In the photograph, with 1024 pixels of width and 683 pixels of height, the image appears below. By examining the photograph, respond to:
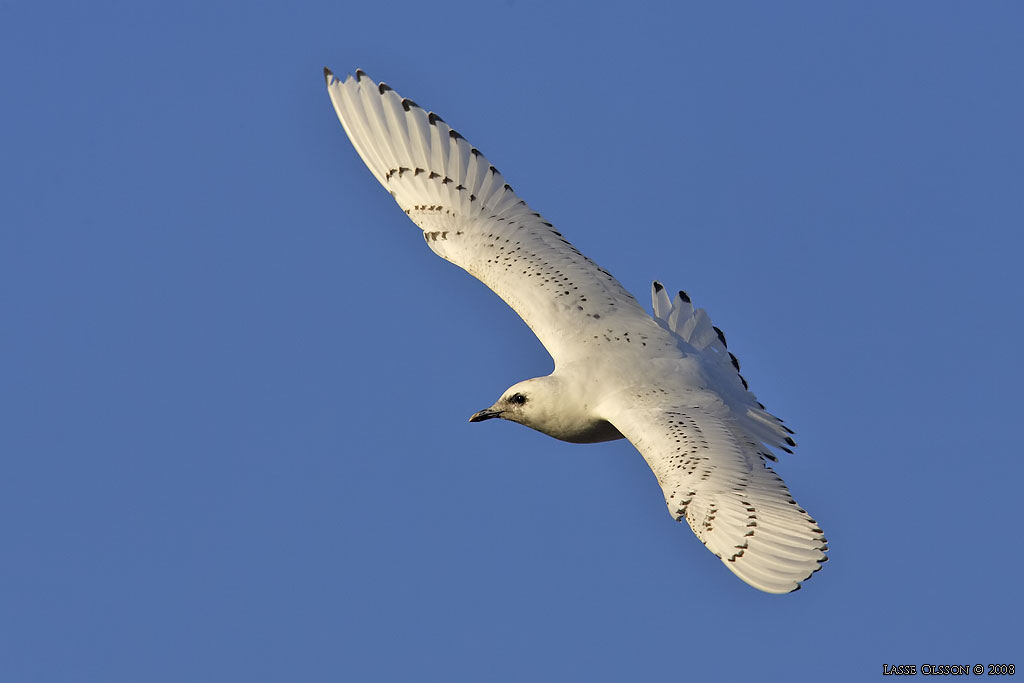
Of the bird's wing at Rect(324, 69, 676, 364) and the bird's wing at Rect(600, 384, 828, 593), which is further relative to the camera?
the bird's wing at Rect(324, 69, 676, 364)

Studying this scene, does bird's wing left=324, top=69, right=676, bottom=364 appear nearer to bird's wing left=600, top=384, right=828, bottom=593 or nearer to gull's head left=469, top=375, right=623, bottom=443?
gull's head left=469, top=375, right=623, bottom=443

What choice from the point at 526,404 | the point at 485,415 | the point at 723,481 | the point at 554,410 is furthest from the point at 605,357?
the point at 723,481

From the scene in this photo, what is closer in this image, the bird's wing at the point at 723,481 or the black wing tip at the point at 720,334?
the bird's wing at the point at 723,481

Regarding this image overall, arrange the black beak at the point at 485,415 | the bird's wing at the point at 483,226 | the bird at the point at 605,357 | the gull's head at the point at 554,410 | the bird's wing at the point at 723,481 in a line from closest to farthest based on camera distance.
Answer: the bird's wing at the point at 723,481
the bird at the point at 605,357
the gull's head at the point at 554,410
the black beak at the point at 485,415
the bird's wing at the point at 483,226

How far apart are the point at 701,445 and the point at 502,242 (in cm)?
409

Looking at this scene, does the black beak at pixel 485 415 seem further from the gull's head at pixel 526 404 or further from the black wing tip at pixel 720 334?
the black wing tip at pixel 720 334

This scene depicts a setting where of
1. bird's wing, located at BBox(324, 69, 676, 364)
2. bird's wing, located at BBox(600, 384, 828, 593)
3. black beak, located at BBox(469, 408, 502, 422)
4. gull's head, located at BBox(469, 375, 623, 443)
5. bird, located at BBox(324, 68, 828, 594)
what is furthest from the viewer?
bird's wing, located at BBox(324, 69, 676, 364)

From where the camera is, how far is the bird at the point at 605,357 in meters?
13.3

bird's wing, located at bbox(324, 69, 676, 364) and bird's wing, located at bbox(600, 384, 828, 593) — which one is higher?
bird's wing, located at bbox(324, 69, 676, 364)

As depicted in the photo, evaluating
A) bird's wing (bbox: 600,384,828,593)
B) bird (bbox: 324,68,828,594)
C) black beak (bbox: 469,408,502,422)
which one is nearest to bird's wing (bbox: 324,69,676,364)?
bird (bbox: 324,68,828,594)

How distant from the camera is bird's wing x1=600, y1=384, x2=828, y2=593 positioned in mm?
12789

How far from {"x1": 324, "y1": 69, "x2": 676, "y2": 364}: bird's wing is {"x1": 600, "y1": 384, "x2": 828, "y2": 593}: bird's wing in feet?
3.87

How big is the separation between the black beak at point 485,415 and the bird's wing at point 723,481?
142 centimetres

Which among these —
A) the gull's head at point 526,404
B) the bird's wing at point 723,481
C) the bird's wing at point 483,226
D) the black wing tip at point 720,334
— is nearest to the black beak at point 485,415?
the gull's head at point 526,404
